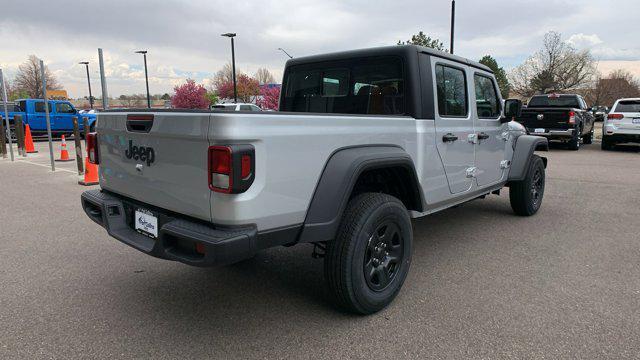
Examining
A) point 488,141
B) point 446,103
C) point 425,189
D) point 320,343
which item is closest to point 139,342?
point 320,343

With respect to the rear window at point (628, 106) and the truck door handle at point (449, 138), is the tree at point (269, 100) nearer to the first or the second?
the rear window at point (628, 106)

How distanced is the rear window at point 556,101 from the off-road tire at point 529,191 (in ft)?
35.5

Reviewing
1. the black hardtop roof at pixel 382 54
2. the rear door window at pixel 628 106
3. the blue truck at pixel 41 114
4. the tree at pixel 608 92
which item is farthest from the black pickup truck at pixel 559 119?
the tree at pixel 608 92

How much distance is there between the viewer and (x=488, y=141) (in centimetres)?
448

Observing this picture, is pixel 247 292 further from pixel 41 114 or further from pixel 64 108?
pixel 64 108

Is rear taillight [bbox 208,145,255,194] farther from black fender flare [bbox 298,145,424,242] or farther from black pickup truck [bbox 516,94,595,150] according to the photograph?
black pickup truck [bbox 516,94,595,150]

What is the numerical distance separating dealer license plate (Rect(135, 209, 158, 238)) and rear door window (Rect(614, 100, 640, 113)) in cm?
1531

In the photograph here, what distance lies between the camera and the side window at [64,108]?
1970cm

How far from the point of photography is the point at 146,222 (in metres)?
2.74

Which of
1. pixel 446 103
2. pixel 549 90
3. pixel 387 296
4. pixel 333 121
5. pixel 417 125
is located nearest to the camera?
pixel 333 121

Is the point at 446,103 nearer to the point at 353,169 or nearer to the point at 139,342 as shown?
the point at 353,169

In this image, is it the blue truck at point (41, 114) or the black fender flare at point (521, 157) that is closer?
the black fender flare at point (521, 157)

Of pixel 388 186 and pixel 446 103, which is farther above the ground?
pixel 446 103

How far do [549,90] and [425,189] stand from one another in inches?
1495
